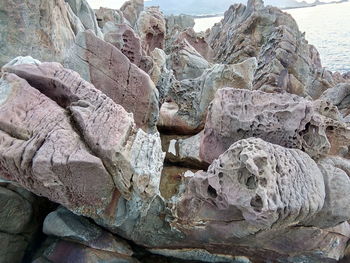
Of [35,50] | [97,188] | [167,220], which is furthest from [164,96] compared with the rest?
[97,188]

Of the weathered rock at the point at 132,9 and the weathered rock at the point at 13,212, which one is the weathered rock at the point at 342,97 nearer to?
the weathered rock at the point at 13,212

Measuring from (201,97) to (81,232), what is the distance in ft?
11.2

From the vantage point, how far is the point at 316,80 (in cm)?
1119

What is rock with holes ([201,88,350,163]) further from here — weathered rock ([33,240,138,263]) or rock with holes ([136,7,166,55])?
rock with holes ([136,7,166,55])

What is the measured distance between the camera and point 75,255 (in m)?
3.88

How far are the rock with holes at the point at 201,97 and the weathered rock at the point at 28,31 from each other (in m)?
2.56

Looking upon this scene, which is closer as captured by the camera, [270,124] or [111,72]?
[270,124]

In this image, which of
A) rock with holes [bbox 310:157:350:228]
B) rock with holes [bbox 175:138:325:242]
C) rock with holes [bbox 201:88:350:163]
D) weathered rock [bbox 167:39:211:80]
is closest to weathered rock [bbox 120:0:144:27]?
weathered rock [bbox 167:39:211:80]

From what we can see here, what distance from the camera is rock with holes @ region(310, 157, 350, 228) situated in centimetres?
352

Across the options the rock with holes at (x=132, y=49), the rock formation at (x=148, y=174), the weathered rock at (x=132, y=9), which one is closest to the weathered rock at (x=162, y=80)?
the rock with holes at (x=132, y=49)

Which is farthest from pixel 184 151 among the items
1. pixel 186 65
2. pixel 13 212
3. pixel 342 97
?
pixel 342 97

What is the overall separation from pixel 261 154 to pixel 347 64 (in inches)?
1057

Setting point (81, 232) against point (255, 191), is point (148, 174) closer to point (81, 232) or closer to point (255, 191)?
point (255, 191)

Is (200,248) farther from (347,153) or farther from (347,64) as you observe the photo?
(347,64)
